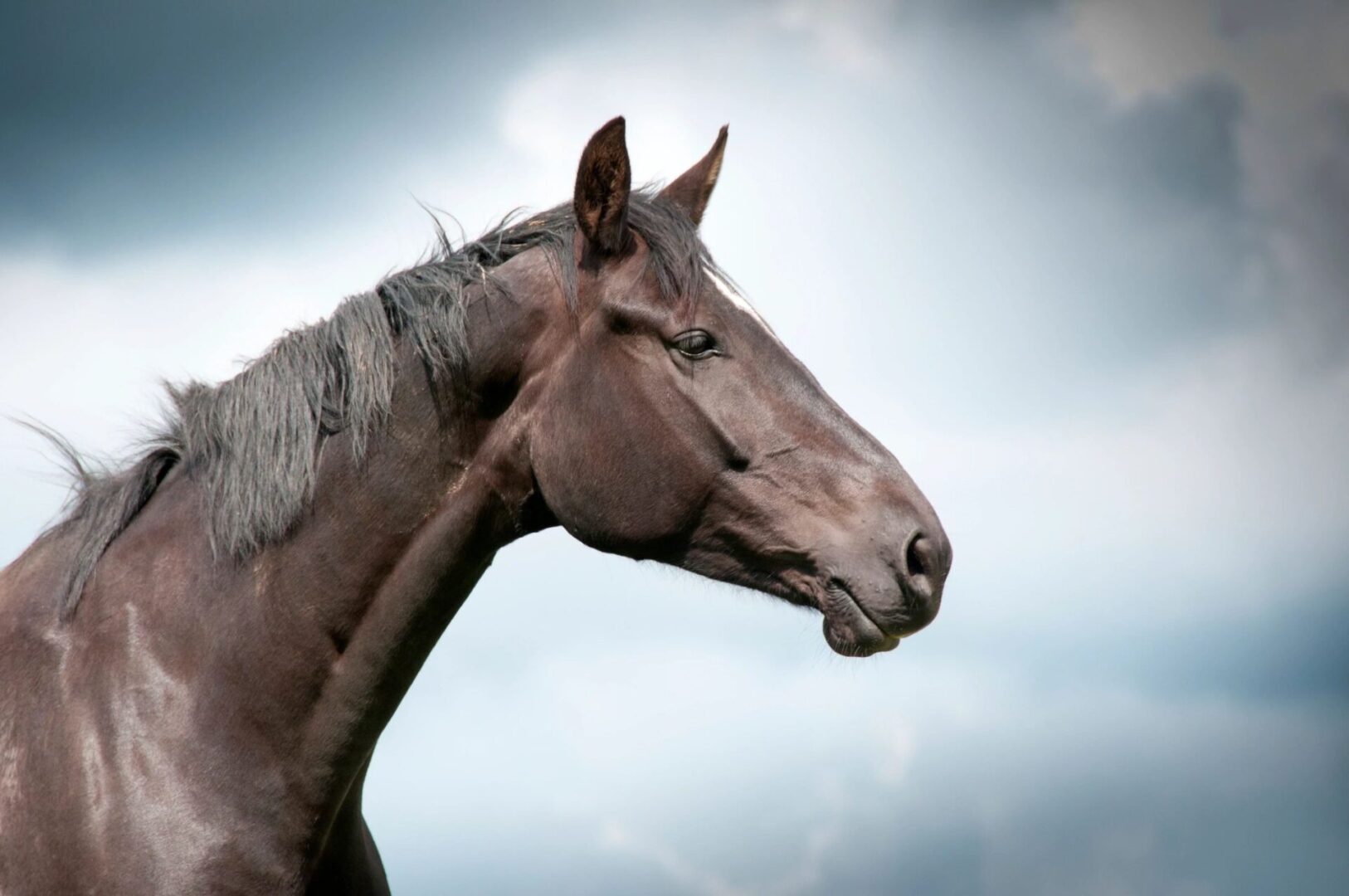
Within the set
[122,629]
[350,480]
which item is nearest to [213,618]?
[122,629]

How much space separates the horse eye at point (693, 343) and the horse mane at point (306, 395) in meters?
0.16

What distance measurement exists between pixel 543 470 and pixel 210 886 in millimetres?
1789

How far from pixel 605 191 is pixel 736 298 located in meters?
0.64

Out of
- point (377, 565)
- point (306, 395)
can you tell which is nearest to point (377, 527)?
point (377, 565)

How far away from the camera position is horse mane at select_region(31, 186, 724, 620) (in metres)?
4.74

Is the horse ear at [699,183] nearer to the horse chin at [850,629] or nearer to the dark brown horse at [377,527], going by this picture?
the dark brown horse at [377,527]

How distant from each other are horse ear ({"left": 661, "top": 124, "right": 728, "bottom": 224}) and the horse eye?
906 millimetres

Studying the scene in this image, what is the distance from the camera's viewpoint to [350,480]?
475 centimetres

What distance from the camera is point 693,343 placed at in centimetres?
479

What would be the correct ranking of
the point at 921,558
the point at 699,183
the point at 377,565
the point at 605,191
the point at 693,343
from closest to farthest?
1. the point at 921,558
2. the point at 377,565
3. the point at 693,343
4. the point at 605,191
5. the point at 699,183

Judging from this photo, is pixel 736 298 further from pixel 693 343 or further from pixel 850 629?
pixel 850 629

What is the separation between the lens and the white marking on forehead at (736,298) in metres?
4.92

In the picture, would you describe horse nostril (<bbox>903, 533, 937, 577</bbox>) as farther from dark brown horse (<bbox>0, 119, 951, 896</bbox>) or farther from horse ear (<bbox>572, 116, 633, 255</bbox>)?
horse ear (<bbox>572, 116, 633, 255</bbox>)

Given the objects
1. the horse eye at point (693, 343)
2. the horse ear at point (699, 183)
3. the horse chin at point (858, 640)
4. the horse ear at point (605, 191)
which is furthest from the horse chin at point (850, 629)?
the horse ear at point (699, 183)
